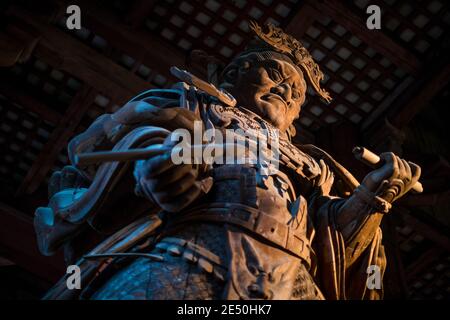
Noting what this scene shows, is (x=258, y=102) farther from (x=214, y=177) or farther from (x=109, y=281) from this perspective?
(x=109, y=281)

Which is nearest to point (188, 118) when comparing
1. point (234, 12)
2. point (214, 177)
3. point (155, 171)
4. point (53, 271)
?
point (214, 177)

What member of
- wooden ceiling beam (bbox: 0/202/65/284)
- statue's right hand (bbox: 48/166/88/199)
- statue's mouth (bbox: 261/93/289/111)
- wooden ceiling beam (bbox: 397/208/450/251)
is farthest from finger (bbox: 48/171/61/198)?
wooden ceiling beam (bbox: 397/208/450/251)

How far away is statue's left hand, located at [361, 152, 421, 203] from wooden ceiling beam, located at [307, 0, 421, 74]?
3.68 metres

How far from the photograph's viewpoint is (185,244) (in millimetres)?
2893

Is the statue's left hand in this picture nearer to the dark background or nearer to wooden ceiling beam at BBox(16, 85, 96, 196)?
the dark background

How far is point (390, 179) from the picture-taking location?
3.28 metres

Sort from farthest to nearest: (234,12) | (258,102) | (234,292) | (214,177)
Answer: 1. (234,12)
2. (258,102)
3. (214,177)
4. (234,292)

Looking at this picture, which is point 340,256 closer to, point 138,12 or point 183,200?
point 183,200

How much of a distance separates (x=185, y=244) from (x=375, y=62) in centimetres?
489

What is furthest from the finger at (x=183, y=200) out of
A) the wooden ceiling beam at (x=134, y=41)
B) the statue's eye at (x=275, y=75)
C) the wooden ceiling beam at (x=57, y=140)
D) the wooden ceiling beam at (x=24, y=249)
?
the wooden ceiling beam at (x=57, y=140)

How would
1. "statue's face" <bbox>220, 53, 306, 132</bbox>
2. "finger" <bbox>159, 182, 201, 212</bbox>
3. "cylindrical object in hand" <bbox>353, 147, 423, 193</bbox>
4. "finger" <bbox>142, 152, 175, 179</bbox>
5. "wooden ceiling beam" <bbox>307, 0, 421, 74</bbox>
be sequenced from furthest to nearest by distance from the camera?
"wooden ceiling beam" <bbox>307, 0, 421, 74</bbox>, "statue's face" <bbox>220, 53, 306, 132</bbox>, "cylindrical object in hand" <bbox>353, 147, 423, 193</bbox>, "finger" <bbox>159, 182, 201, 212</bbox>, "finger" <bbox>142, 152, 175, 179</bbox>

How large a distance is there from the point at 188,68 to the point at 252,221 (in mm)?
3943

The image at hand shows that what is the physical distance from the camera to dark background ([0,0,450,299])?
682cm

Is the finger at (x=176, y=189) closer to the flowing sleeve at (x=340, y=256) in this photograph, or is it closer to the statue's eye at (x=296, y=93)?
the flowing sleeve at (x=340, y=256)
